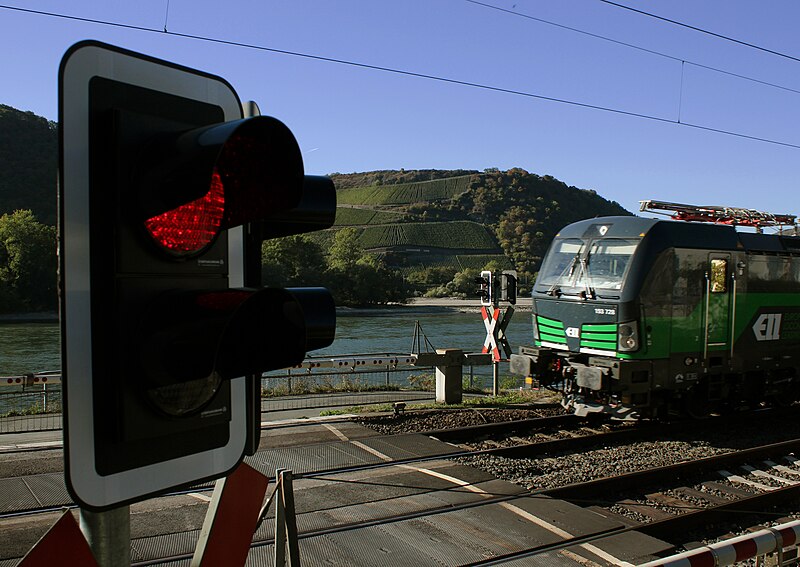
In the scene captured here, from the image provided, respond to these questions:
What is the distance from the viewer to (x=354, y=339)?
36469 millimetres

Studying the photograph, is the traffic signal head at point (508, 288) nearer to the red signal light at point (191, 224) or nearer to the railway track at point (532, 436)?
the railway track at point (532, 436)

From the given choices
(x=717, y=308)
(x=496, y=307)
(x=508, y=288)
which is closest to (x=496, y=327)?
(x=496, y=307)

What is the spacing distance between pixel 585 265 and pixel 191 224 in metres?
11.3

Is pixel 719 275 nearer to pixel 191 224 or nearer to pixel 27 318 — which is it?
pixel 191 224

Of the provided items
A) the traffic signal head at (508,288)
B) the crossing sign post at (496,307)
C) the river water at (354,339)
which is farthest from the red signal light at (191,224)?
the river water at (354,339)

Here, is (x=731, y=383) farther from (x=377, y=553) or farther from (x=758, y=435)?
(x=377, y=553)

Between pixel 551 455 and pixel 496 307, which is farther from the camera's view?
pixel 496 307

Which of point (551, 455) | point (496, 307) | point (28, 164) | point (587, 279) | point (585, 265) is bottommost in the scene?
point (551, 455)

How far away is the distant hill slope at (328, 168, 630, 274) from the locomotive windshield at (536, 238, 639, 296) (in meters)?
93.0

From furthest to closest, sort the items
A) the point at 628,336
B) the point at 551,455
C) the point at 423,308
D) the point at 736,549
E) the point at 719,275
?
1. the point at 423,308
2. the point at 719,275
3. the point at 628,336
4. the point at 551,455
5. the point at 736,549

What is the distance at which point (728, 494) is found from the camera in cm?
900

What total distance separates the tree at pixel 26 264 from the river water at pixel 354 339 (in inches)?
124

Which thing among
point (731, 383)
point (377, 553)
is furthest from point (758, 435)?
point (377, 553)

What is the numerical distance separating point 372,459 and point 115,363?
27.0 feet
